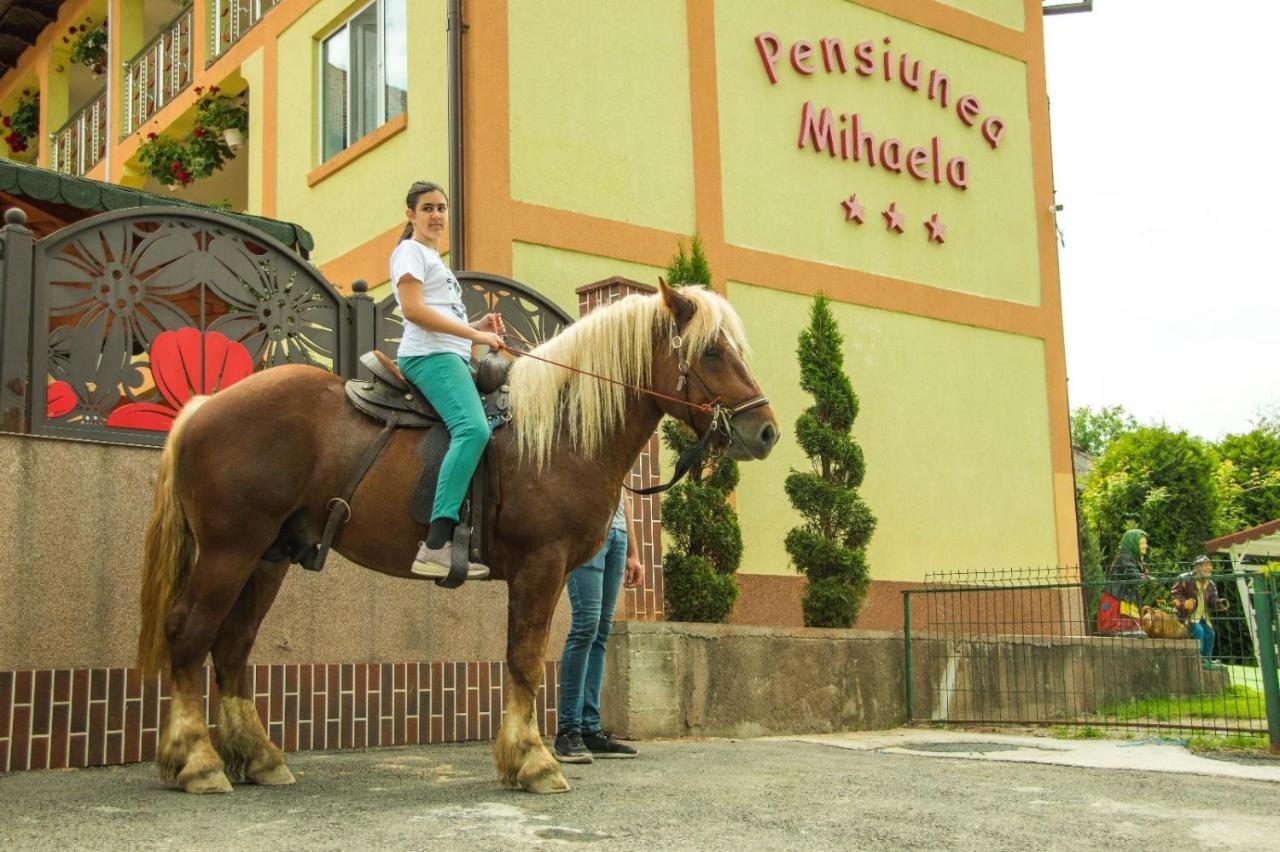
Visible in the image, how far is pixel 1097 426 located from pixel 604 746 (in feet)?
283

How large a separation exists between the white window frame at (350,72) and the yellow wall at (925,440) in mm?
4254

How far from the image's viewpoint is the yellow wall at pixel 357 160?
40.1 ft

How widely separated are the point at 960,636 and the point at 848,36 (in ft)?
25.1

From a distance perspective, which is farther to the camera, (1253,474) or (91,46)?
(1253,474)

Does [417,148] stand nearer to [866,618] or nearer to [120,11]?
[866,618]

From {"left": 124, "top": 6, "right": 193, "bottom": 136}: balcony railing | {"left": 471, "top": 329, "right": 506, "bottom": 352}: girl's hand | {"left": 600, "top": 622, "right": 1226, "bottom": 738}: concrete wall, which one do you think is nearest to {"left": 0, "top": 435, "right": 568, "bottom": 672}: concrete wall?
{"left": 600, "top": 622, "right": 1226, "bottom": 738}: concrete wall

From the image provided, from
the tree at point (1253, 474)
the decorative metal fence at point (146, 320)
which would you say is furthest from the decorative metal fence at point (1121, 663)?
the tree at point (1253, 474)

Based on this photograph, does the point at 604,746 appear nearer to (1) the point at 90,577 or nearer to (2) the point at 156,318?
(1) the point at 90,577

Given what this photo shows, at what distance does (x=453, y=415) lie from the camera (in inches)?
213

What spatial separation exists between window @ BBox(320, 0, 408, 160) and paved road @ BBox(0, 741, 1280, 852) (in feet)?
27.8

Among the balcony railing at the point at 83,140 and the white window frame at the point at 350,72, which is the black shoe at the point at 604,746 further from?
the balcony railing at the point at 83,140

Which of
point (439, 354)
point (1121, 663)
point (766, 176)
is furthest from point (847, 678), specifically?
point (766, 176)

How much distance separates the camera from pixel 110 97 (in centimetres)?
1875

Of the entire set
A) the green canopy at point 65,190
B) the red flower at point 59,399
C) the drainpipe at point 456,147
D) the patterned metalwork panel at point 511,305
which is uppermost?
the drainpipe at point 456,147
